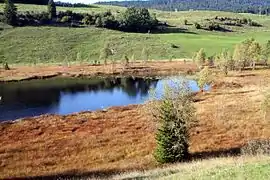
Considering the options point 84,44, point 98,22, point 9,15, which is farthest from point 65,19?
point 84,44

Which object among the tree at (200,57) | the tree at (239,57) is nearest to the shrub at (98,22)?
the tree at (200,57)

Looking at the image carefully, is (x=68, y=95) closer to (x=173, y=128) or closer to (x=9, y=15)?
(x=173, y=128)

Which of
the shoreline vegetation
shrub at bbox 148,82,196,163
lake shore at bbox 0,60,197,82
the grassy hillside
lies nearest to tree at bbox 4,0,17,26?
the grassy hillside

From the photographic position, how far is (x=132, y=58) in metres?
149

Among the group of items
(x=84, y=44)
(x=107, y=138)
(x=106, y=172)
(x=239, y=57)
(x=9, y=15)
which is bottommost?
(x=107, y=138)

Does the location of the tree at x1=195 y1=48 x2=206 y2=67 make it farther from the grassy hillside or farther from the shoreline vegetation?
the grassy hillside

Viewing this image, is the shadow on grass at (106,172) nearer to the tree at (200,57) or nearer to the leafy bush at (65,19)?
the tree at (200,57)

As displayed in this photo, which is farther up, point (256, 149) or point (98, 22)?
point (98, 22)

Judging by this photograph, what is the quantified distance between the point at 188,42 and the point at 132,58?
37723 mm

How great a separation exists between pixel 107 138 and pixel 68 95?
1923 inches

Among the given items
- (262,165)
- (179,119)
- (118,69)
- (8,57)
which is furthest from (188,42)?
(262,165)

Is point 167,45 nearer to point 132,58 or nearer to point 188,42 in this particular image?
point 188,42

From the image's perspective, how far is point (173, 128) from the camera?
3962cm

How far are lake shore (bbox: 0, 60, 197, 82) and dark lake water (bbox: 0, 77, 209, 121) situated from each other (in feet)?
19.0
